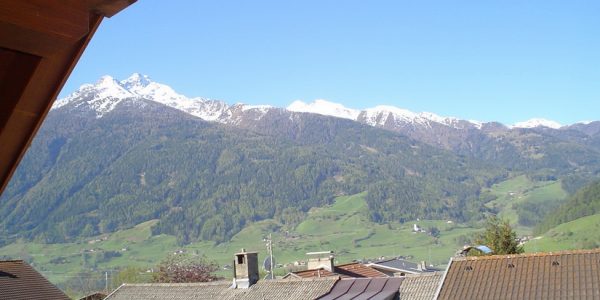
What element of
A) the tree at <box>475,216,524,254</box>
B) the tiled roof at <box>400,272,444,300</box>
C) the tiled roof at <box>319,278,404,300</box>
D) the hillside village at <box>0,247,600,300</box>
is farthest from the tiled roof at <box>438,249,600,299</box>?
the tree at <box>475,216,524,254</box>

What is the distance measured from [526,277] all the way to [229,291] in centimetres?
1406

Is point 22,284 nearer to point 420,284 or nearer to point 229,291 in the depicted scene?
point 229,291

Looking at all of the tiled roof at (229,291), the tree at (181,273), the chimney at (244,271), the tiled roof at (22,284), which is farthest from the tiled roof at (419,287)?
the tree at (181,273)

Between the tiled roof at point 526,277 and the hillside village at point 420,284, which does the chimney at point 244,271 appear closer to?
the hillside village at point 420,284

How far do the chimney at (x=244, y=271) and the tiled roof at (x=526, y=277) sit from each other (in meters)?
10.8

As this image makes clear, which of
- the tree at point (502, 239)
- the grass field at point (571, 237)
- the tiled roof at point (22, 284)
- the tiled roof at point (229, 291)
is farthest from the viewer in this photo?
the grass field at point (571, 237)

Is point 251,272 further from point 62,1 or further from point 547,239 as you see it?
point 547,239

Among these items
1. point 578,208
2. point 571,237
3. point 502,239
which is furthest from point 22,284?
point 578,208

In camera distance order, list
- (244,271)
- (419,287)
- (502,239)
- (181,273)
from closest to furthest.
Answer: (419,287)
(244,271)
(502,239)
(181,273)

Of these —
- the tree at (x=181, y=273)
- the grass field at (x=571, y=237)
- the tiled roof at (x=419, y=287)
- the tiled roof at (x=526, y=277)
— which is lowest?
the grass field at (x=571, y=237)

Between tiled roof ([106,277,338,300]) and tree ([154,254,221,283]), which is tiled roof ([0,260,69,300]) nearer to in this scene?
tiled roof ([106,277,338,300])

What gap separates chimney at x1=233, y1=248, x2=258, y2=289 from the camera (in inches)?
1309

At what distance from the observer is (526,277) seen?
23844 millimetres

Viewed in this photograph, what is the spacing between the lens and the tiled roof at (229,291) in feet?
100
